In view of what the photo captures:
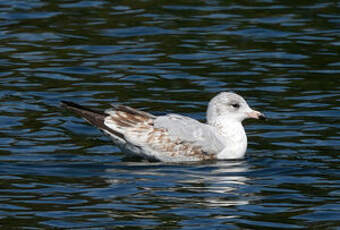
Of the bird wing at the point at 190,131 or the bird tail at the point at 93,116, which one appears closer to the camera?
the bird wing at the point at 190,131

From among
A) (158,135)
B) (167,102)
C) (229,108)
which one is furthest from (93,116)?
(167,102)

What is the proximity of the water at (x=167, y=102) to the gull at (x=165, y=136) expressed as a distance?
9.4 inches

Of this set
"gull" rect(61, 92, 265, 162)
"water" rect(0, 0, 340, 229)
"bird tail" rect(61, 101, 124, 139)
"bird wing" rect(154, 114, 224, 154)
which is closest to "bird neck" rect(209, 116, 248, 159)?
"gull" rect(61, 92, 265, 162)

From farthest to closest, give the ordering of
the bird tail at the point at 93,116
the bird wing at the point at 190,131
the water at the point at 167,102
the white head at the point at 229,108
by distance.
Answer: the white head at the point at 229,108 < the bird tail at the point at 93,116 < the bird wing at the point at 190,131 < the water at the point at 167,102

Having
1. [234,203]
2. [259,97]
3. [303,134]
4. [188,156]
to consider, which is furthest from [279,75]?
[234,203]

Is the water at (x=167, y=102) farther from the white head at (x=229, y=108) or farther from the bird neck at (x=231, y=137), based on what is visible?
the white head at (x=229, y=108)

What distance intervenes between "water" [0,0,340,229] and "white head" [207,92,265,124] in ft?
→ 1.65

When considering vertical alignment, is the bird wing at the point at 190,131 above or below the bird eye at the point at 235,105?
below

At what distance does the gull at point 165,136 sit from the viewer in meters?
12.7

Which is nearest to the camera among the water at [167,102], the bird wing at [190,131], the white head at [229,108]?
the water at [167,102]

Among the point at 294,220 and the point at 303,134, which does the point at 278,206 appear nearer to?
the point at 294,220

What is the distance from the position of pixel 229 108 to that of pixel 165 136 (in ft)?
3.27

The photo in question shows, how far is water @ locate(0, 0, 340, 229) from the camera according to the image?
1023 centimetres

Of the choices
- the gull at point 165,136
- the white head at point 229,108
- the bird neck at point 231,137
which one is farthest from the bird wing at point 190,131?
the white head at point 229,108
